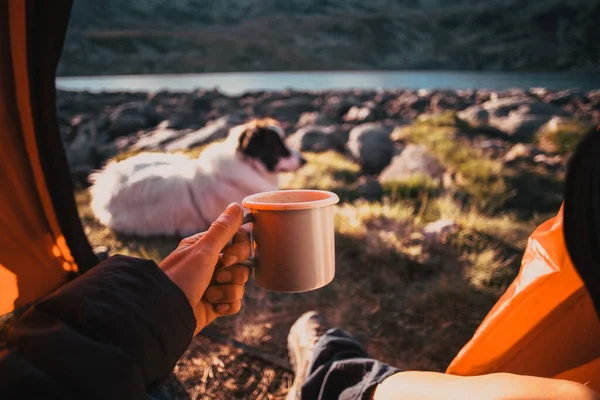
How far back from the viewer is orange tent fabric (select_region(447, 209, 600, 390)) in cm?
86

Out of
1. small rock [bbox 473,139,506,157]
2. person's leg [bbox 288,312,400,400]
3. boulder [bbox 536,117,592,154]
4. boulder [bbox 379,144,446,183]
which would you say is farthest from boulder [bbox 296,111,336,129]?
person's leg [bbox 288,312,400,400]

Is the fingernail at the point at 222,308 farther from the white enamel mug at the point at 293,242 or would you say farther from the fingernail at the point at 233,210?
the fingernail at the point at 233,210

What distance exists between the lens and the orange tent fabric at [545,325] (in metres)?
0.86

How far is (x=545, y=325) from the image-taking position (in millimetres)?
928

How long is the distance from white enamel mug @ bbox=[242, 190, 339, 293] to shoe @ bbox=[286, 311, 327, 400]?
0.59m

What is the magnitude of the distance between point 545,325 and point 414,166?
11.2ft

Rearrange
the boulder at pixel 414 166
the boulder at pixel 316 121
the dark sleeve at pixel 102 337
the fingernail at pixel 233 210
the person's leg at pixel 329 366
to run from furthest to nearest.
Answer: the boulder at pixel 316 121 → the boulder at pixel 414 166 → the person's leg at pixel 329 366 → the fingernail at pixel 233 210 → the dark sleeve at pixel 102 337

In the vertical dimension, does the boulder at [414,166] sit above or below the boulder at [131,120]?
below

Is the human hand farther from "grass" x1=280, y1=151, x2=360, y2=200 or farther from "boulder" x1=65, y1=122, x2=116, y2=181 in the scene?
"boulder" x1=65, y1=122, x2=116, y2=181

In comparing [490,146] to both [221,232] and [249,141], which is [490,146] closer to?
[249,141]

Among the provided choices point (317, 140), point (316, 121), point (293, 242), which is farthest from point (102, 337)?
point (316, 121)

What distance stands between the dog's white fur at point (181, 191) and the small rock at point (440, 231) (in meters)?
1.21

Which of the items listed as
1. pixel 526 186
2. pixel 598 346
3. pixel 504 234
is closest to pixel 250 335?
pixel 598 346

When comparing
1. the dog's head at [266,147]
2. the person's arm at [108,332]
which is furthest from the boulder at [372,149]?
the person's arm at [108,332]
